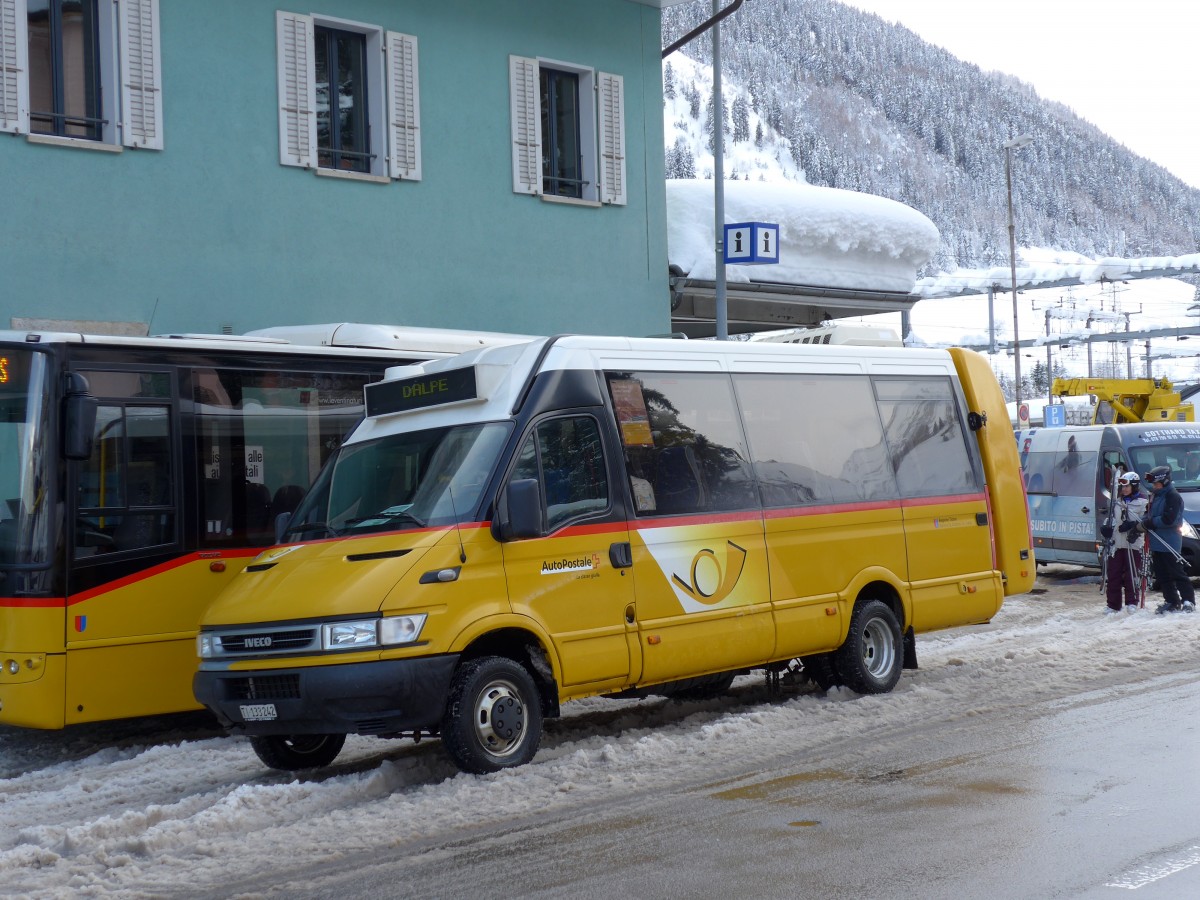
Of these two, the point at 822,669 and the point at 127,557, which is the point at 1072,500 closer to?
the point at 822,669

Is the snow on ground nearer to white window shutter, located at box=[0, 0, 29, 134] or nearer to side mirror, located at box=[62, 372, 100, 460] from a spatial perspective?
side mirror, located at box=[62, 372, 100, 460]

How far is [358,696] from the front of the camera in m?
8.12

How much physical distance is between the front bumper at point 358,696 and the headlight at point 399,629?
0.12 m

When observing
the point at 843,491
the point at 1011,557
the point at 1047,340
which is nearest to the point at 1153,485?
the point at 1011,557

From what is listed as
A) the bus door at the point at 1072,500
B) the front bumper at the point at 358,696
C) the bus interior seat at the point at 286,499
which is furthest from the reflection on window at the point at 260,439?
the bus door at the point at 1072,500

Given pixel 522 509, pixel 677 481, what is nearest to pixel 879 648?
pixel 677 481

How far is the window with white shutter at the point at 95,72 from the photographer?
48.3 feet

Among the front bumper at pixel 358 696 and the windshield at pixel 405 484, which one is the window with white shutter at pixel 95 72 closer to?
the windshield at pixel 405 484

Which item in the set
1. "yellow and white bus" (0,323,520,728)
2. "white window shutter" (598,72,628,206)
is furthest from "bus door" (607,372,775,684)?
"white window shutter" (598,72,628,206)

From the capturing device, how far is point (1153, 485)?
16688mm

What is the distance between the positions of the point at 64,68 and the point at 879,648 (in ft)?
32.8

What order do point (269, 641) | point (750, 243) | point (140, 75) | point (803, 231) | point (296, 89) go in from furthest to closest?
point (803, 231) → point (750, 243) → point (296, 89) → point (140, 75) → point (269, 641)

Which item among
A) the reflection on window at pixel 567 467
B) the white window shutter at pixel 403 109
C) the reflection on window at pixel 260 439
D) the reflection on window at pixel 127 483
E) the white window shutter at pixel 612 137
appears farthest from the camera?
the white window shutter at pixel 612 137

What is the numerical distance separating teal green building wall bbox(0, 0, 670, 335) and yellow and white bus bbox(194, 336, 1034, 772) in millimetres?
6190
